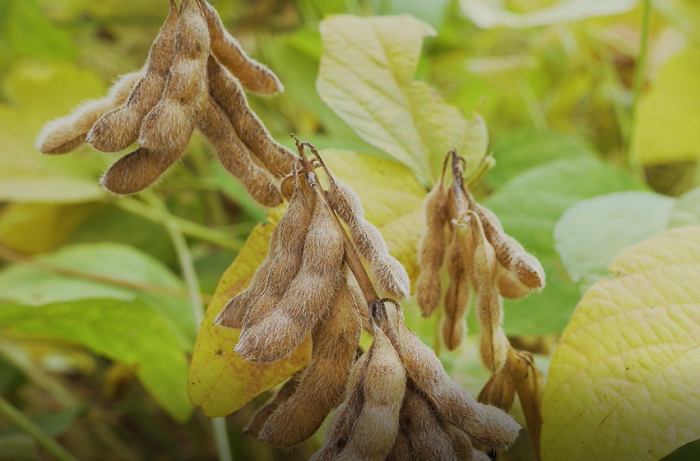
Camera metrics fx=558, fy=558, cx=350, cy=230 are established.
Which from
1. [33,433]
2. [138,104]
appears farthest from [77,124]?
[33,433]

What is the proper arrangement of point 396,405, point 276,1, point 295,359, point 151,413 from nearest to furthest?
point 396,405 < point 295,359 < point 276,1 < point 151,413

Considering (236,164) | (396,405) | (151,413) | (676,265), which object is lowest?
(151,413)

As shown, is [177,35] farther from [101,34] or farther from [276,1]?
[101,34]

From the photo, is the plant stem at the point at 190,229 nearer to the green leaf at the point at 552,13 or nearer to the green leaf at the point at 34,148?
the green leaf at the point at 34,148

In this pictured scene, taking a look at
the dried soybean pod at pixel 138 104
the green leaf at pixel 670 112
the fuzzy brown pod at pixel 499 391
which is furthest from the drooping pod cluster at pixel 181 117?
the green leaf at pixel 670 112

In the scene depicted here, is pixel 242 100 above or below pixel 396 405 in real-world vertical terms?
above

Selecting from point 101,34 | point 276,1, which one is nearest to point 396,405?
point 276,1

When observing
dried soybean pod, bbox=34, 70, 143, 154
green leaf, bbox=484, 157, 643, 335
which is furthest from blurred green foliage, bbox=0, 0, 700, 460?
dried soybean pod, bbox=34, 70, 143, 154

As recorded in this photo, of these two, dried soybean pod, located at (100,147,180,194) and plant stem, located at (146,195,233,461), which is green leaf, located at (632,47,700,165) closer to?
plant stem, located at (146,195,233,461)
